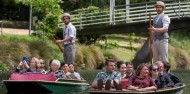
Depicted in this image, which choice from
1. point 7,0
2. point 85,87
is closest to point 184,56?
point 7,0

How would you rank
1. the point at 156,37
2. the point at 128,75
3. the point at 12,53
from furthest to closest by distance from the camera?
1. the point at 12,53
2. the point at 156,37
3. the point at 128,75

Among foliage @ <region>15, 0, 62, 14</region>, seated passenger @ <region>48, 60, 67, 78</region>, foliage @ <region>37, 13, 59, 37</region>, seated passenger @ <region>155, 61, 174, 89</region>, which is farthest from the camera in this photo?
foliage @ <region>37, 13, 59, 37</region>

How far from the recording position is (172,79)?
12359 mm

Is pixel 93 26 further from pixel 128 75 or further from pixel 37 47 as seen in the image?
pixel 128 75

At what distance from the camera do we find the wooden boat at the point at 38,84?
43.0 feet

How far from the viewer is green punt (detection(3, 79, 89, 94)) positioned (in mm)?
13096

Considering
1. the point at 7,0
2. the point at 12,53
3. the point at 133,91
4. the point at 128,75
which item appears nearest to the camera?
the point at 133,91

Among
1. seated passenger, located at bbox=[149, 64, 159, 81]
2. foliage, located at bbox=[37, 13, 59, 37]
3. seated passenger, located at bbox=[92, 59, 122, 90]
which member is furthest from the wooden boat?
foliage, located at bbox=[37, 13, 59, 37]

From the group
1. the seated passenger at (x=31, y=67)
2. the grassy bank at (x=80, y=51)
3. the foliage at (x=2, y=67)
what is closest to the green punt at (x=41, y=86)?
the seated passenger at (x=31, y=67)

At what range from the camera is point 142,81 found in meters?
11.2

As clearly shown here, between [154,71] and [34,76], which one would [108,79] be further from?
[34,76]

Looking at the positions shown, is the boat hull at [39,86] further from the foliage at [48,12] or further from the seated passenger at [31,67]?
the foliage at [48,12]

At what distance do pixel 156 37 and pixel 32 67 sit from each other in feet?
10.6

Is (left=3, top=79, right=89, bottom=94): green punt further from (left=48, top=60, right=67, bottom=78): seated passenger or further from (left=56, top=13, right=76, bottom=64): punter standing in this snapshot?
(left=56, top=13, right=76, bottom=64): punter standing
